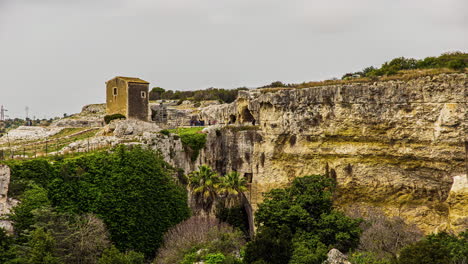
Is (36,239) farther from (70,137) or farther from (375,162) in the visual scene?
(375,162)

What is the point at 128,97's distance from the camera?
37.7m

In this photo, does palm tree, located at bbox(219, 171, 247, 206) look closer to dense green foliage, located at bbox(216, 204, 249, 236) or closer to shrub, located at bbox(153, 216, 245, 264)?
dense green foliage, located at bbox(216, 204, 249, 236)

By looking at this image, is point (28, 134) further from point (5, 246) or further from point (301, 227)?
point (301, 227)

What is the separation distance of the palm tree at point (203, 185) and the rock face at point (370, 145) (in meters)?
3.36

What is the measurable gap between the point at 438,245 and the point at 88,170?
65.4 ft

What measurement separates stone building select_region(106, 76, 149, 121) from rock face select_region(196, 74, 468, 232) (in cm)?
777

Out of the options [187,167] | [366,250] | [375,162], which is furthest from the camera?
[187,167]

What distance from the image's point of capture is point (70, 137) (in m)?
34.3

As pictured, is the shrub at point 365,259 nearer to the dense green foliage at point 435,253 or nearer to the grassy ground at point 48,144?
the dense green foliage at point 435,253

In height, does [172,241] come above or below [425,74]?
below

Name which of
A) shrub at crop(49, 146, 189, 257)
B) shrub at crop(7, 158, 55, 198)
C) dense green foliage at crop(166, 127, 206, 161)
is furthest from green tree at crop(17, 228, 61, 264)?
dense green foliage at crop(166, 127, 206, 161)

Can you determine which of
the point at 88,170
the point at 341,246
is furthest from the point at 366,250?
the point at 88,170

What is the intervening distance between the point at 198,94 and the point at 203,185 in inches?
2050

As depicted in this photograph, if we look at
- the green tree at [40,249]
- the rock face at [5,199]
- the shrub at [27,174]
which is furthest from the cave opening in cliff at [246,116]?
the green tree at [40,249]
